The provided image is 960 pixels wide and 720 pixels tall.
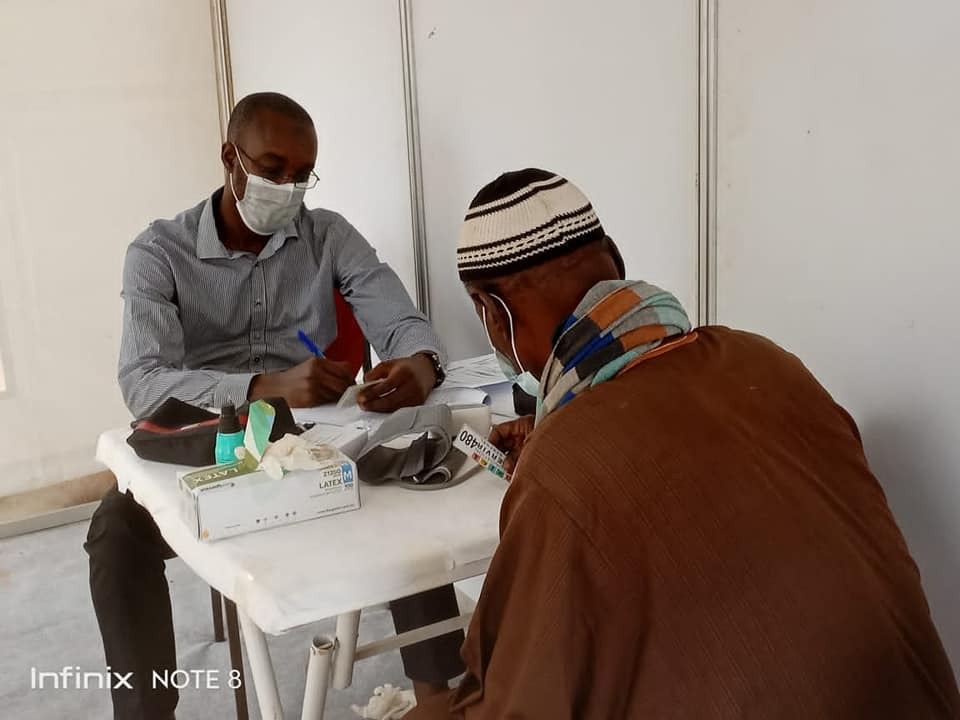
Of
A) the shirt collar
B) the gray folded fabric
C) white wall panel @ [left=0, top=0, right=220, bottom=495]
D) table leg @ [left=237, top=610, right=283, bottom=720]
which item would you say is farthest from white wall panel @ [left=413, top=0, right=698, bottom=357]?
white wall panel @ [left=0, top=0, right=220, bottom=495]

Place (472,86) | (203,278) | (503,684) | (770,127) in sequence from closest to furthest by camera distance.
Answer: (503,684) < (770,127) < (203,278) < (472,86)

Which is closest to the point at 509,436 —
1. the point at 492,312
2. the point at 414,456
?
the point at 414,456

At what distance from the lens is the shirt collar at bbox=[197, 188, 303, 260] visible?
193cm

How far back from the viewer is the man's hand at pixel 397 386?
5.05 feet

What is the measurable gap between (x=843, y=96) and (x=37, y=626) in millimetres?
2273

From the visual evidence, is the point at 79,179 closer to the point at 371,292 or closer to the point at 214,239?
the point at 214,239

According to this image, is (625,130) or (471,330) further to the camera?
(471,330)

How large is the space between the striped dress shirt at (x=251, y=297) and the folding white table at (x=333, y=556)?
675 mm

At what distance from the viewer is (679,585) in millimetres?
775

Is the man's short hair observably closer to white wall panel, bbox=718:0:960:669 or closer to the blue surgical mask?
white wall panel, bbox=718:0:960:669

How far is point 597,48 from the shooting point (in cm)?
169

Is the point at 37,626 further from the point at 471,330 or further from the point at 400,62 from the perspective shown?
the point at 400,62

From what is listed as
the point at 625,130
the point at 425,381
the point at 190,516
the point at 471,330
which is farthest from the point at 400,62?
the point at 190,516

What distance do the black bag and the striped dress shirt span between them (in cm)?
40
